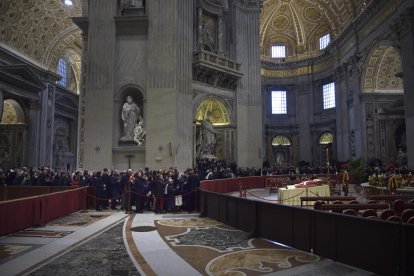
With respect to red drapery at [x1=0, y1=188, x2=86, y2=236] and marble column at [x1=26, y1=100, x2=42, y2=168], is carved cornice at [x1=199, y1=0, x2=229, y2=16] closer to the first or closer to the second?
red drapery at [x1=0, y1=188, x2=86, y2=236]

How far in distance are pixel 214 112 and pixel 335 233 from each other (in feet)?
61.5

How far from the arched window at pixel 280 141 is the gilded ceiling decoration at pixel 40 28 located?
23.2 meters

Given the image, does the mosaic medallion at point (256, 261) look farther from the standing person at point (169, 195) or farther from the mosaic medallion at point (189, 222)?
the standing person at point (169, 195)

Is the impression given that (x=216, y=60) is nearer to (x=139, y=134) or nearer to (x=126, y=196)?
(x=139, y=134)

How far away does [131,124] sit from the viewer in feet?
60.9

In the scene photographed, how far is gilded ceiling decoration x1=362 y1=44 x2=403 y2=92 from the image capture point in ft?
86.6

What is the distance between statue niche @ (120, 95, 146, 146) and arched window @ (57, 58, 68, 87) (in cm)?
1840

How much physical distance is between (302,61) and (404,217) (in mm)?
35397

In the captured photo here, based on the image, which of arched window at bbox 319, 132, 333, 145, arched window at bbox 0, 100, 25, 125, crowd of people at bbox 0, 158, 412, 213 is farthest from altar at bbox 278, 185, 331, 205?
arched window at bbox 319, 132, 333, 145

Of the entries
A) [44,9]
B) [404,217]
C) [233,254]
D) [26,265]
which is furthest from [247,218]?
[44,9]

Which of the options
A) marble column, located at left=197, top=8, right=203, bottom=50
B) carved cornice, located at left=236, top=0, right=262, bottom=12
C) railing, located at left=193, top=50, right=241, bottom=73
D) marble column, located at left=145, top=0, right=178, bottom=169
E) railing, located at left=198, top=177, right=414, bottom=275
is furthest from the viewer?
carved cornice, located at left=236, top=0, right=262, bottom=12

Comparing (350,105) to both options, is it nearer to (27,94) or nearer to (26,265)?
(27,94)

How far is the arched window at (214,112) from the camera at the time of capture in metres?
22.8

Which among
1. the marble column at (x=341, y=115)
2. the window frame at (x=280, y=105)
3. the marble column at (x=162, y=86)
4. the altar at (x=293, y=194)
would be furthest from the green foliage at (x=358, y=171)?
the window frame at (x=280, y=105)
